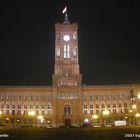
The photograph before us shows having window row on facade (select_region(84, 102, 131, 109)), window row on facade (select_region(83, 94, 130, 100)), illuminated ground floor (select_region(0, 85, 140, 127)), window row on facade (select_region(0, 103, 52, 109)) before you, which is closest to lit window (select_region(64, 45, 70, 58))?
illuminated ground floor (select_region(0, 85, 140, 127))

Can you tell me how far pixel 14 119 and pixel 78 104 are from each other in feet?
92.0

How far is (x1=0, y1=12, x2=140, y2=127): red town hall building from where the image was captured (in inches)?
4491

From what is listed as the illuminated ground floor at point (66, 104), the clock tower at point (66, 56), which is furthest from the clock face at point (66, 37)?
the illuminated ground floor at point (66, 104)

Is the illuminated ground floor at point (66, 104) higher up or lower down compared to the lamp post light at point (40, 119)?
higher up

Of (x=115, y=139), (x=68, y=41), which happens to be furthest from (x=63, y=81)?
(x=115, y=139)

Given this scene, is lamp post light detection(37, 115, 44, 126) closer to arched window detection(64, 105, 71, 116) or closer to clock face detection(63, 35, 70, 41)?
arched window detection(64, 105, 71, 116)

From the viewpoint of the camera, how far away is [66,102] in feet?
380

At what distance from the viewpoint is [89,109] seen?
118m

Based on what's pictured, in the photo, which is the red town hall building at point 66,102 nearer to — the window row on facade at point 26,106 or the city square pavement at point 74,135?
the window row on facade at point 26,106

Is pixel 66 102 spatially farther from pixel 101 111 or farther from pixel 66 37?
pixel 66 37

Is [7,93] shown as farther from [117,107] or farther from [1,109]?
[117,107]

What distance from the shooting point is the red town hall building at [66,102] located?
114062mm

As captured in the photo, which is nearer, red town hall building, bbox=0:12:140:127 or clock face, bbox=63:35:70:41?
red town hall building, bbox=0:12:140:127

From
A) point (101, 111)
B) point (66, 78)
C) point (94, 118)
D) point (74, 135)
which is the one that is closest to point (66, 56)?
point (66, 78)
